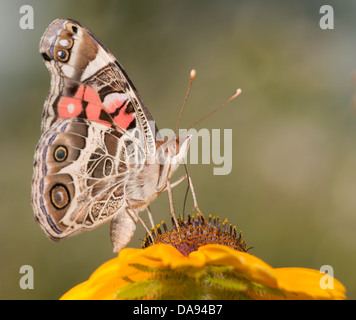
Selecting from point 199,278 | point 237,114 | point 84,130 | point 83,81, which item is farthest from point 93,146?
point 237,114

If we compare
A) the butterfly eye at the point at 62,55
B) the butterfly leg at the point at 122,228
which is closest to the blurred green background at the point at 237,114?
the butterfly leg at the point at 122,228

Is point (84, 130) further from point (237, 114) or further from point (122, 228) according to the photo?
point (237, 114)

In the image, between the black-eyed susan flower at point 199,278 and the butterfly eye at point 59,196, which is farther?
the butterfly eye at point 59,196

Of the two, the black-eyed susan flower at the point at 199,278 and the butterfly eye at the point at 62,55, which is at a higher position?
the butterfly eye at the point at 62,55

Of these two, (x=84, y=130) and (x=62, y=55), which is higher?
(x=62, y=55)

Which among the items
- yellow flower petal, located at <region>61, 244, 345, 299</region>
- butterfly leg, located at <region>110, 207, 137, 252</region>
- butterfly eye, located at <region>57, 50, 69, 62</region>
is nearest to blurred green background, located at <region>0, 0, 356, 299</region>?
butterfly leg, located at <region>110, 207, 137, 252</region>

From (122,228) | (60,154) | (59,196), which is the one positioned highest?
(60,154)

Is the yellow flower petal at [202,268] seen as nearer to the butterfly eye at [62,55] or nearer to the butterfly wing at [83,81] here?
the butterfly wing at [83,81]

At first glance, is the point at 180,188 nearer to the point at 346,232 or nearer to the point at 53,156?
the point at 346,232
